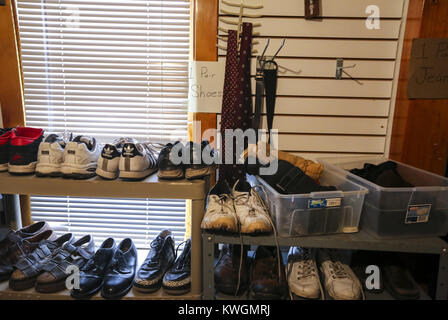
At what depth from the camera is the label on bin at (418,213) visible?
130 cm

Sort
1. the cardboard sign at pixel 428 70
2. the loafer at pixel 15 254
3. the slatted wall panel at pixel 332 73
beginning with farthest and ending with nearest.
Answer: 1. the slatted wall panel at pixel 332 73
2. the cardboard sign at pixel 428 70
3. the loafer at pixel 15 254

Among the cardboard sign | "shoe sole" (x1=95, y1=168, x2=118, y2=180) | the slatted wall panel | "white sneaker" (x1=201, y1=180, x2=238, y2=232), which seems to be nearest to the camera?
"white sneaker" (x1=201, y1=180, x2=238, y2=232)

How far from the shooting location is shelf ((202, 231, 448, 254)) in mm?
1265

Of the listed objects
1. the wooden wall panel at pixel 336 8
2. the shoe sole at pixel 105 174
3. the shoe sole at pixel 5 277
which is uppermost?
the wooden wall panel at pixel 336 8

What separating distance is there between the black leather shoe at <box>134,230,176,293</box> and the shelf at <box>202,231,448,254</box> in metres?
0.39

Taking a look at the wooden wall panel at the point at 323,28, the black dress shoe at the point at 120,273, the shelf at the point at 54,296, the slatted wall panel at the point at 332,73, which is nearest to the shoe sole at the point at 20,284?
the shelf at the point at 54,296

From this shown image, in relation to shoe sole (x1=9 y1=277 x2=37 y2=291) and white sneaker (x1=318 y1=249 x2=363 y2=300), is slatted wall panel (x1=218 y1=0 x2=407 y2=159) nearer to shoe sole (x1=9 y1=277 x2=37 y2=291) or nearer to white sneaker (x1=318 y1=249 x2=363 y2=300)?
white sneaker (x1=318 y1=249 x2=363 y2=300)

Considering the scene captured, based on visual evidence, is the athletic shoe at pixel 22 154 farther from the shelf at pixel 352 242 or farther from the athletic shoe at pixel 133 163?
the shelf at pixel 352 242

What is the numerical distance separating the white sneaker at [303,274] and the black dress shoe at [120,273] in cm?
77

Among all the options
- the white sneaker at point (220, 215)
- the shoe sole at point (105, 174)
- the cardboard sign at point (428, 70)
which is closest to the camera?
the white sneaker at point (220, 215)

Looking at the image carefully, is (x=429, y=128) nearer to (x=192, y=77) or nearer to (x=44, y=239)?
(x=192, y=77)

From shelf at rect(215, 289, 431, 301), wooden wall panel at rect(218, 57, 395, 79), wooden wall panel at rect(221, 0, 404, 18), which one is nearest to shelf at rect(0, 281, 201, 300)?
shelf at rect(215, 289, 431, 301)

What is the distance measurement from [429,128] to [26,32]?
96.5 inches

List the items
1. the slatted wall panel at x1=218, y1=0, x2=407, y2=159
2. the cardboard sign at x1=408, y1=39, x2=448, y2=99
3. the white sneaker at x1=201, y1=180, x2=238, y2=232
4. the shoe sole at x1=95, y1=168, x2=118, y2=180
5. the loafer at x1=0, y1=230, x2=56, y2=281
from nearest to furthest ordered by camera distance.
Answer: the white sneaker at x1=201, y1=180, x2=238, y2=232 → the shoe sole at x1=95, y1=168, x2=118, y2=180 → the loafer at x1=0, y1=230, x2=56, y2=281 → the cardboard sign at x1=408, y1=39, x2=448, y2=99 → the slatted wall panel at x1=218, y1=0, x2=407, y2=159
